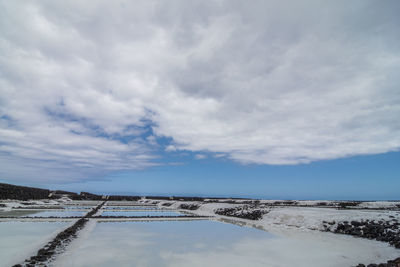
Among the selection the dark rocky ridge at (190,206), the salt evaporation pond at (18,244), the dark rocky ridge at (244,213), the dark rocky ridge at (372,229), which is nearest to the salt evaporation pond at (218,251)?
the dark rocky ridge at (372,229)

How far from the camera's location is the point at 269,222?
26047 millimetres

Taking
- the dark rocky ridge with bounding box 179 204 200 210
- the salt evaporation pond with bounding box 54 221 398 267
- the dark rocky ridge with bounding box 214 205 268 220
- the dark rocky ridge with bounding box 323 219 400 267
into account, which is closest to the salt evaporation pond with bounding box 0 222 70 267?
the salt evaporation pond with bounding box 54 221 398 267

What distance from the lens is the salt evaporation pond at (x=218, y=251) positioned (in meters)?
10.5

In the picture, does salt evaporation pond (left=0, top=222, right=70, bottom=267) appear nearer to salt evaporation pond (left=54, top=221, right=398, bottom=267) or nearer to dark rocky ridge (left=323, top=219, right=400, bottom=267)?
salt evaporation pond (left=54, top=221, right=398, bottom=267)

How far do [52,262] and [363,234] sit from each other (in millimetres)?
20640

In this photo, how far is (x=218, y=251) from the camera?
1262 centimetres

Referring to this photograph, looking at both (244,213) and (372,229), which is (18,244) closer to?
(372,229)

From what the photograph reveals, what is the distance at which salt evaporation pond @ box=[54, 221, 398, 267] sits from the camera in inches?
414

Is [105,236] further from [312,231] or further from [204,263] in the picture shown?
[312,231]

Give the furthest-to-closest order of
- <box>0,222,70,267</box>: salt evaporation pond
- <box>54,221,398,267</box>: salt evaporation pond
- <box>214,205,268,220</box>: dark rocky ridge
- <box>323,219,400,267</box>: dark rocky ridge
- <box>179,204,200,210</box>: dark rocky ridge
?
<box>179,204,200,210</box>: dark rocky ridge, <box>214,205,268,220</box>: dark rocky ridge, <box>323,219,400,267</box>: dark rocky ridge, <box>54,221,398,267</box>: salt evaporation pond, <box>0,222,70,267</box>: salt evaporation pond

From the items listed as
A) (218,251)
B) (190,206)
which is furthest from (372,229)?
(190,206)

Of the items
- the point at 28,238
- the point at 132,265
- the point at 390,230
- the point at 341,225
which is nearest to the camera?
the point at 132,265

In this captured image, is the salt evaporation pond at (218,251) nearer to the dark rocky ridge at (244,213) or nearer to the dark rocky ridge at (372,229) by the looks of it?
the dark rocky ridge at (372,229)

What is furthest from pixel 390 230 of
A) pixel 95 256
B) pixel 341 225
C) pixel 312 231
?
pixel 95 256
